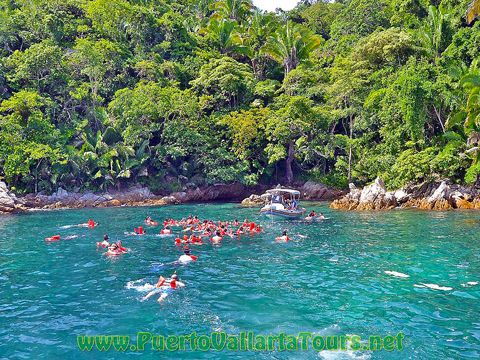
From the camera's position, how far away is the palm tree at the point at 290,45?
5500cm

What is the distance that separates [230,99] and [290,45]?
11.3m

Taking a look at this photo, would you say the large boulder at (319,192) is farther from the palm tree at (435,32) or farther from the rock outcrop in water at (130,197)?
the palm tree at (435,32)

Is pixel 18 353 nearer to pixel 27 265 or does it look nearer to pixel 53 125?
pixel 27 265

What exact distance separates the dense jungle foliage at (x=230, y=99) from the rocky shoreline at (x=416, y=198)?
1128 mm

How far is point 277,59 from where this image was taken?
5753cm

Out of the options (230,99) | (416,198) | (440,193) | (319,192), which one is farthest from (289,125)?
(440,193)

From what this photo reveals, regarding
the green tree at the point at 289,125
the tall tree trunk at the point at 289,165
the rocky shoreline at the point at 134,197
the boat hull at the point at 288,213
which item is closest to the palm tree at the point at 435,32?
the green tree at the point at 289,125

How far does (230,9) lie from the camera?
216 ft

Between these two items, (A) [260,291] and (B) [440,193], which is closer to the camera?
(A) [260,291]

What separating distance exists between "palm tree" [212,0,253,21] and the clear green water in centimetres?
5151

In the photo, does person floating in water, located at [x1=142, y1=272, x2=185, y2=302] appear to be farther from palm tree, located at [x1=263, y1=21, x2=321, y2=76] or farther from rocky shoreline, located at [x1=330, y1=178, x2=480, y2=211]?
palm tree, located at [x1=263, y1=21, x2=321, y2=76]

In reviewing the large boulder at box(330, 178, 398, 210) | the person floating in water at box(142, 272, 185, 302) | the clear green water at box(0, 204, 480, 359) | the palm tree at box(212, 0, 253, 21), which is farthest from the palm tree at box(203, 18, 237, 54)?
the person floating in water at box(142, 272, 185, 302)

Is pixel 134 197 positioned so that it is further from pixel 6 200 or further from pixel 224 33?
pixel 224 33

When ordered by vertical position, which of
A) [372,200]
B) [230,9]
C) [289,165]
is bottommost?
[372,200]
